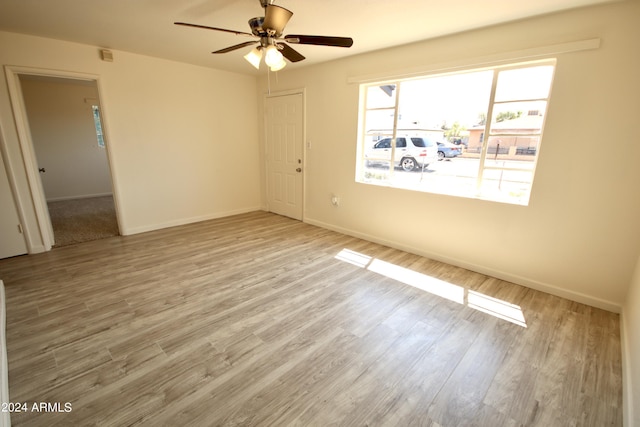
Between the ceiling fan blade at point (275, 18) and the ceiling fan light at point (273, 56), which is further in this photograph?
the ceiling fan light at point (273, 56)

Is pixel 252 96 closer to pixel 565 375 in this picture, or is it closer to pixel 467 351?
pixel 467 351

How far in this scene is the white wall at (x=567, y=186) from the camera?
7.64ft

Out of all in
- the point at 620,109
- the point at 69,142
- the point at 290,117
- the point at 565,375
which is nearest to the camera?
the point at 565,375

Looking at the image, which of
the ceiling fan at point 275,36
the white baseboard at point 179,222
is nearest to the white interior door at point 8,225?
the white baseboard at point 179,222

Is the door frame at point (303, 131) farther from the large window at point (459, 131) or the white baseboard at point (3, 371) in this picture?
the white baseboard at point (3, 371)

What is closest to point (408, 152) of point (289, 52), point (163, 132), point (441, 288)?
point (441, 288)

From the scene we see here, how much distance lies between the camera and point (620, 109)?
233cm

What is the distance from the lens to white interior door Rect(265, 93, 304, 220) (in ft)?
16.0

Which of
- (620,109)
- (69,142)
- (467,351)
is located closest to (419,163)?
(620,109)

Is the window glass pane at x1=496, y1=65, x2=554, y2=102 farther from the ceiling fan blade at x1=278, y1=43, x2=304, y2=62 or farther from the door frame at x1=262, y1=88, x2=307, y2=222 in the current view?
the door frame at x1=262, y1=88, x2=307, y2=222

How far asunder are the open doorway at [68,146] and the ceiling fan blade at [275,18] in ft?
16.3

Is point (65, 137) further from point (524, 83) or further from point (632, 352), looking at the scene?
point (632, 352)

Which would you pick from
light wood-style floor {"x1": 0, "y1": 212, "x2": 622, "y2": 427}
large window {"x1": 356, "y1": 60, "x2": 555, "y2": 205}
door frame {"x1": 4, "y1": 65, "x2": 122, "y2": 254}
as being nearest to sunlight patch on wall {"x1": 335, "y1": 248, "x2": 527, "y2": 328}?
light wood-style floor {"x1": 0, "y1": 212, "x2": 622, "y2": 427}

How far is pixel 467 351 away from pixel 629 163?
2.10m
